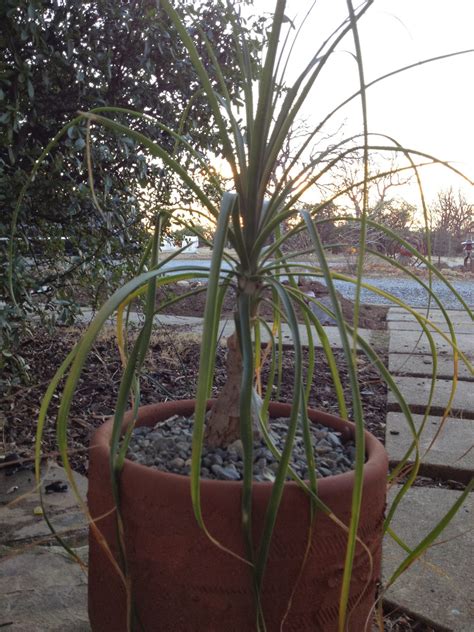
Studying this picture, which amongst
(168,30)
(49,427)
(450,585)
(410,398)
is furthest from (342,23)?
(410,398)

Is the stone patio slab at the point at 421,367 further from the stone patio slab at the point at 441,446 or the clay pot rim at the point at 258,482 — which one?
the clay pot rim at the point at 258,482

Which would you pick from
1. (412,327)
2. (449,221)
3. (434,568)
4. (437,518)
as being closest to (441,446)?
(437,518)

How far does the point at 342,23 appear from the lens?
78cm

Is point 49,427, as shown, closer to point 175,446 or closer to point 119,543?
point 175,446

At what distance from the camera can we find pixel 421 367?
2.91m

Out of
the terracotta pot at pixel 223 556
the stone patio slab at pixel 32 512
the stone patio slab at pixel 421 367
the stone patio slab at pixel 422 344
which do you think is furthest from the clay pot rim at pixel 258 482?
the stone patio slab at pixel 422 344

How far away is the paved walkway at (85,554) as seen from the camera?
1.01 meters

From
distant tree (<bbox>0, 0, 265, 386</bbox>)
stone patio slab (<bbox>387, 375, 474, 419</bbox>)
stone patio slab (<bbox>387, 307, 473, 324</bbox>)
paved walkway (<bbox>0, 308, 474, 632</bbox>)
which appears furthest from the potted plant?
stone patio slab (<bbox>387, 307, 473, 324</bbox>)

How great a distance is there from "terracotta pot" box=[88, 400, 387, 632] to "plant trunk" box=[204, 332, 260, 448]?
0.66 feet

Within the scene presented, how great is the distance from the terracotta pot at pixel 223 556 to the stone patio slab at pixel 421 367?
6.37 feet

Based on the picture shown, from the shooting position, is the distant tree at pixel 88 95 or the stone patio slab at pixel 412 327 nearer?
the distant tree at pixel 88 95

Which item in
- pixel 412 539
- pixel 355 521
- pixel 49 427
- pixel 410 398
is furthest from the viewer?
pixel 410 398

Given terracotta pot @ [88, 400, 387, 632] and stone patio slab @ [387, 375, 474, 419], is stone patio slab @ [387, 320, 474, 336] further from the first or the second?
terracotta pot @ [88, 400, 387, 632]

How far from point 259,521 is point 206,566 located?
0.28 feet
